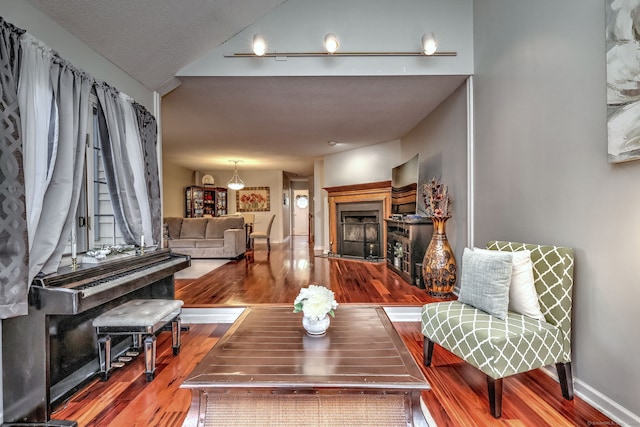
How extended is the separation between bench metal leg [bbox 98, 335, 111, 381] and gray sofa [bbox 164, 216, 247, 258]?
448 centimetres

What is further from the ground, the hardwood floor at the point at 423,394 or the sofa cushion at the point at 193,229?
the sofa cushion at the point at 193,229

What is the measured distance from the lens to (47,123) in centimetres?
183

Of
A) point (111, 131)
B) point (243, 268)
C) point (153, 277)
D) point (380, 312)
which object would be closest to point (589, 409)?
point (380, 312)

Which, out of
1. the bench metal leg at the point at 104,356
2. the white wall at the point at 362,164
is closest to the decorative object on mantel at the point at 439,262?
the white wall at the point at 362,164

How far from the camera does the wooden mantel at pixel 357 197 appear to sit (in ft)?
20.3

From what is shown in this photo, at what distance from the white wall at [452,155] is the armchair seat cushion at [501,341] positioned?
1662 millimetres

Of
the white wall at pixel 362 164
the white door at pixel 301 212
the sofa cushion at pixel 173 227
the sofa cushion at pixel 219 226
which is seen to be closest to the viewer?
the white wall at pixel 362 164

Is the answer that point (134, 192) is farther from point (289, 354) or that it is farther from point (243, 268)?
point (243, 268)

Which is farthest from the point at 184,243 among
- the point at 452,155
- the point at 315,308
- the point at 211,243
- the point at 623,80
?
the point at 623,80

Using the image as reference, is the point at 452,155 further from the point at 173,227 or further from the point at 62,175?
the point at 173,227

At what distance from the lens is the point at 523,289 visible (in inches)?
78.3

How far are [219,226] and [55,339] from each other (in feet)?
16.4

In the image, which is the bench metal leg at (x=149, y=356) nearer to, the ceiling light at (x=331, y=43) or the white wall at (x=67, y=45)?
the white wall at (x=67, y=45)

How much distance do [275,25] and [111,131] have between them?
1899 millimetres
